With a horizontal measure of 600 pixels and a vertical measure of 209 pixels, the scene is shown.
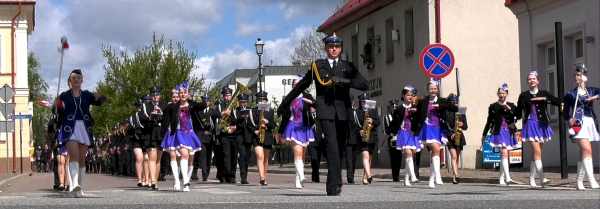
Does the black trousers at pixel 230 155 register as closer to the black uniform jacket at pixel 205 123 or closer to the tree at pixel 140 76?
the black uniform jacket at pixel 205 123

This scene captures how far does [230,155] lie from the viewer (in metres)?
22.4

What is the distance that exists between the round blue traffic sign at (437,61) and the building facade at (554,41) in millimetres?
3057

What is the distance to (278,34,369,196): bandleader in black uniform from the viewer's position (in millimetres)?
13664

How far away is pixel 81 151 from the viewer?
1513cm

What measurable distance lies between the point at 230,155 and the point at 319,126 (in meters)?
8.11

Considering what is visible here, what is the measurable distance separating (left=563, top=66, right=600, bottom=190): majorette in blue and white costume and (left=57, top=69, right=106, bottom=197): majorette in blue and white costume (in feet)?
22.4

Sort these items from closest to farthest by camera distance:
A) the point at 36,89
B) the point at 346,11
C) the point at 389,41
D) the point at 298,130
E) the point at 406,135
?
the point at 298,130 → the point at 406,135 → the point at 389,41 → the point at 346,11 → the point at 36,89

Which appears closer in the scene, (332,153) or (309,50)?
(332,153)

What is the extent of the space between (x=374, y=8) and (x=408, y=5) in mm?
4011

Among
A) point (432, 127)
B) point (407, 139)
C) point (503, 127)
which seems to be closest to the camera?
point (432, 127)

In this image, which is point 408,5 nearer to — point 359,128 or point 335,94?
point 359,128

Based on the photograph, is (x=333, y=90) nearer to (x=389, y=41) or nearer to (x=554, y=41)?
(x=554, y=41)

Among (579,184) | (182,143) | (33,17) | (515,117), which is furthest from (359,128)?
(33,17)

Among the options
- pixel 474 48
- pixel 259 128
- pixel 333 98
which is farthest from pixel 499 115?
pixel 474 48
